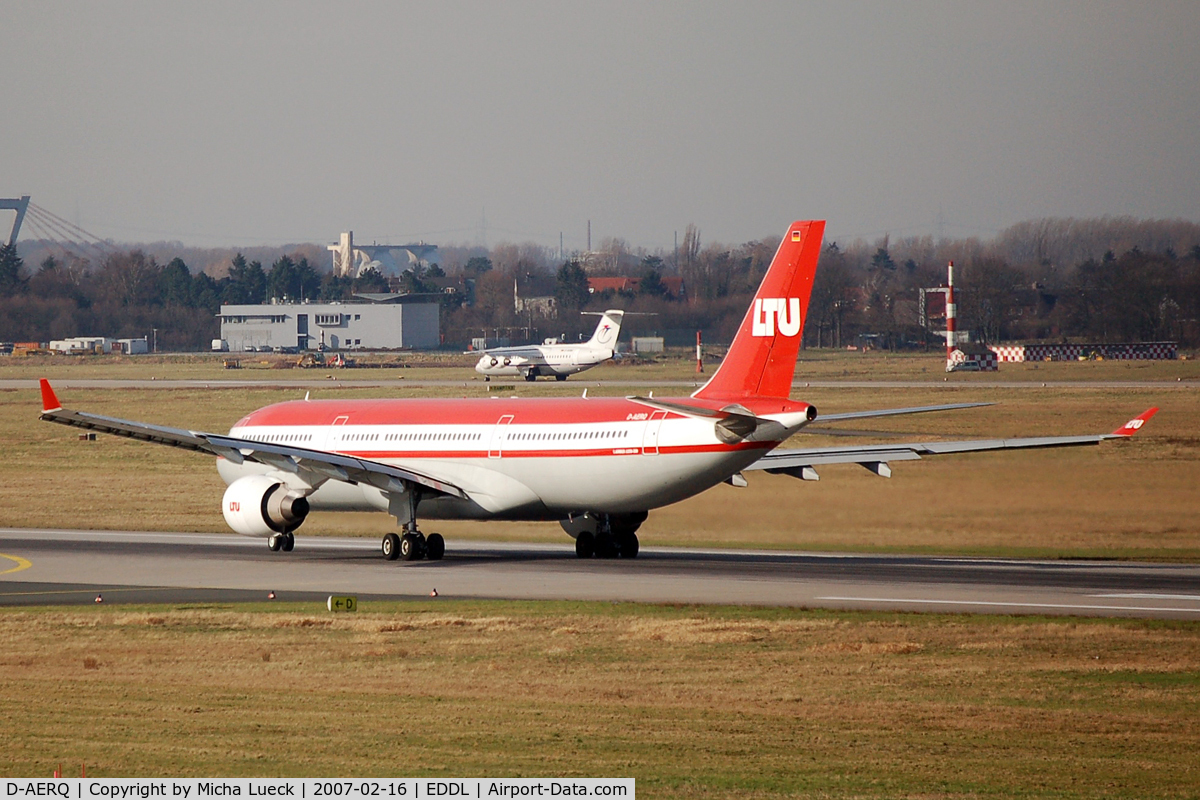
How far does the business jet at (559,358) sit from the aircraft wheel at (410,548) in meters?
86.9

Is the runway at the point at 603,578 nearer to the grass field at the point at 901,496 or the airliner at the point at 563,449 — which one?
the grass field at the point at 901,496

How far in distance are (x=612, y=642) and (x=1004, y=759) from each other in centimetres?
942

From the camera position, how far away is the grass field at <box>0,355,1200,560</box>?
3884 centimetres

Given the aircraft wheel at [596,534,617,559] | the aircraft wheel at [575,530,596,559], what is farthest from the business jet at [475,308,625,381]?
the aircraft wheel at [596,534,617,559]

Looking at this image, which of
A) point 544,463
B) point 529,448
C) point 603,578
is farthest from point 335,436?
point 603,578

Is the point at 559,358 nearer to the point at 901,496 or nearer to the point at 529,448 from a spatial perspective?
the point at 901,496

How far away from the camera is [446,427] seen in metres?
39.3

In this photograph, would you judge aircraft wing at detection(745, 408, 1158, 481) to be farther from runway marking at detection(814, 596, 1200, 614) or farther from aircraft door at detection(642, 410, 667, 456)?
runway marking at detection(814, 596, 1200, 614)

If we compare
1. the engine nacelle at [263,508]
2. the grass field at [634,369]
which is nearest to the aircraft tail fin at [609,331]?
the grass field at [634,369]

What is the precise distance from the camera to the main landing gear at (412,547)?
126 ft

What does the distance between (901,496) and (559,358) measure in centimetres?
9010

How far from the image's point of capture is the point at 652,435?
3528 cm

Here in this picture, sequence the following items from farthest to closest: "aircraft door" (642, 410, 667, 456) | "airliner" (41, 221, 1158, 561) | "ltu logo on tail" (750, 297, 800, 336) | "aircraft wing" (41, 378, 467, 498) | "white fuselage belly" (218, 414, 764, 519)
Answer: "ltu logo on tail" (750, 297, 800, 336), "aircraft wing" (41, 378, 467, 498), "aircraft door" (642, 410, 667, 456), "white fuselage belly" (218, 414, 764, 519), "airliner" (41, 221, 1158, 561)

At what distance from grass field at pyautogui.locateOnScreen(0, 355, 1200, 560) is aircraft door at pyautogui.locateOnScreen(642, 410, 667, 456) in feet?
14.2
